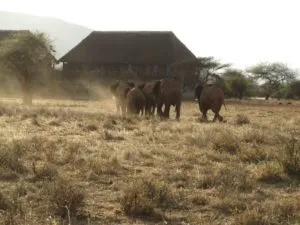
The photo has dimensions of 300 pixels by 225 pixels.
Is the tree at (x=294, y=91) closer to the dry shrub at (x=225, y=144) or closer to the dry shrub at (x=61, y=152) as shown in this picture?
the dry shrub at (x=225, y=144)

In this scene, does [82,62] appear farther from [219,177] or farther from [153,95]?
[219,177]

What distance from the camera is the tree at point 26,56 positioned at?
39.7 metres

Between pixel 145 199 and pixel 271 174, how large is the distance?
290cm

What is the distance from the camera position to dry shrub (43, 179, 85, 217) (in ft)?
21.4

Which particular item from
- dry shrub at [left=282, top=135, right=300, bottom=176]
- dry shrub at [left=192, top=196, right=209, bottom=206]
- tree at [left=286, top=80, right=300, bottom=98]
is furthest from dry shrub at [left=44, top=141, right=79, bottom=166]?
tree at [left=286, top=80, right=300, bottom=98]

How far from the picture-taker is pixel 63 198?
6.65 meters

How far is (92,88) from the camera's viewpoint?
61469 mm

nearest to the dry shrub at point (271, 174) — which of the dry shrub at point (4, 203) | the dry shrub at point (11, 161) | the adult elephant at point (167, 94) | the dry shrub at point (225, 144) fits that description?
the dry shrub at point (225, 144)

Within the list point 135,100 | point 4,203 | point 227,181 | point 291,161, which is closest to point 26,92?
point 135,100

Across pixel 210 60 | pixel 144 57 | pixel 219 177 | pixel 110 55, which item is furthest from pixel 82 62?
pixel 219 177

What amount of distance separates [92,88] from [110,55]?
243 inches

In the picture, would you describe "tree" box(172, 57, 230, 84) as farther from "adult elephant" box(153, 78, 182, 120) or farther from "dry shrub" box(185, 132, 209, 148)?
"dry shrub" box(185, 132, 209, 148)

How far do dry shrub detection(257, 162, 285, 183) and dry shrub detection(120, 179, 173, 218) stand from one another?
6.69 feet

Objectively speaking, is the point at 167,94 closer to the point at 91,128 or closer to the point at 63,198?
the point at 91,128
